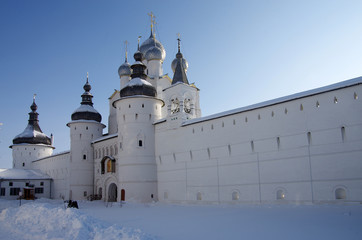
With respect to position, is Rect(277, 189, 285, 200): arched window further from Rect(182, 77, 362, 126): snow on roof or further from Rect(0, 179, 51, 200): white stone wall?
Rect(0, 179, 51, 200): white stone wall

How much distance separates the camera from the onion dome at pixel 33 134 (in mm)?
43438

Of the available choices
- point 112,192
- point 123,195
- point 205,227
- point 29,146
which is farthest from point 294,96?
point 29,146

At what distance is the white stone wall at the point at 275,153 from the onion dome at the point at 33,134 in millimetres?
27407

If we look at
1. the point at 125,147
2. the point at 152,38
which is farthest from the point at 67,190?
the point at 152,38

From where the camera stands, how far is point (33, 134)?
43.7 metres

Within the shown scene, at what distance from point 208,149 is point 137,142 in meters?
6.32

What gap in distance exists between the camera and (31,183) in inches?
1435

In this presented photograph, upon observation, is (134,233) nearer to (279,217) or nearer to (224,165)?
(279,217)

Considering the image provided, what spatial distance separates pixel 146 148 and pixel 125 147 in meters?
1.66

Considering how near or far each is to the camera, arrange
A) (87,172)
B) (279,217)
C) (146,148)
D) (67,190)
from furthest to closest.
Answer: (67,190), (87,172), (146,148), (279,217)

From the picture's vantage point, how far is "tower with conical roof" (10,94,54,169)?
43.4 meters

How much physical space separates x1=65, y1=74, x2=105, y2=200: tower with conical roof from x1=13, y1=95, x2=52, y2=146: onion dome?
14.2m

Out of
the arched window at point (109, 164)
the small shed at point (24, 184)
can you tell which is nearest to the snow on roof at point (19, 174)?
the small shed at point (24, 184)

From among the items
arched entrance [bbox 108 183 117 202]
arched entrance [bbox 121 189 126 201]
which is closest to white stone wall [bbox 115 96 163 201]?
arched entrance [bbox 121 189 126 201]
